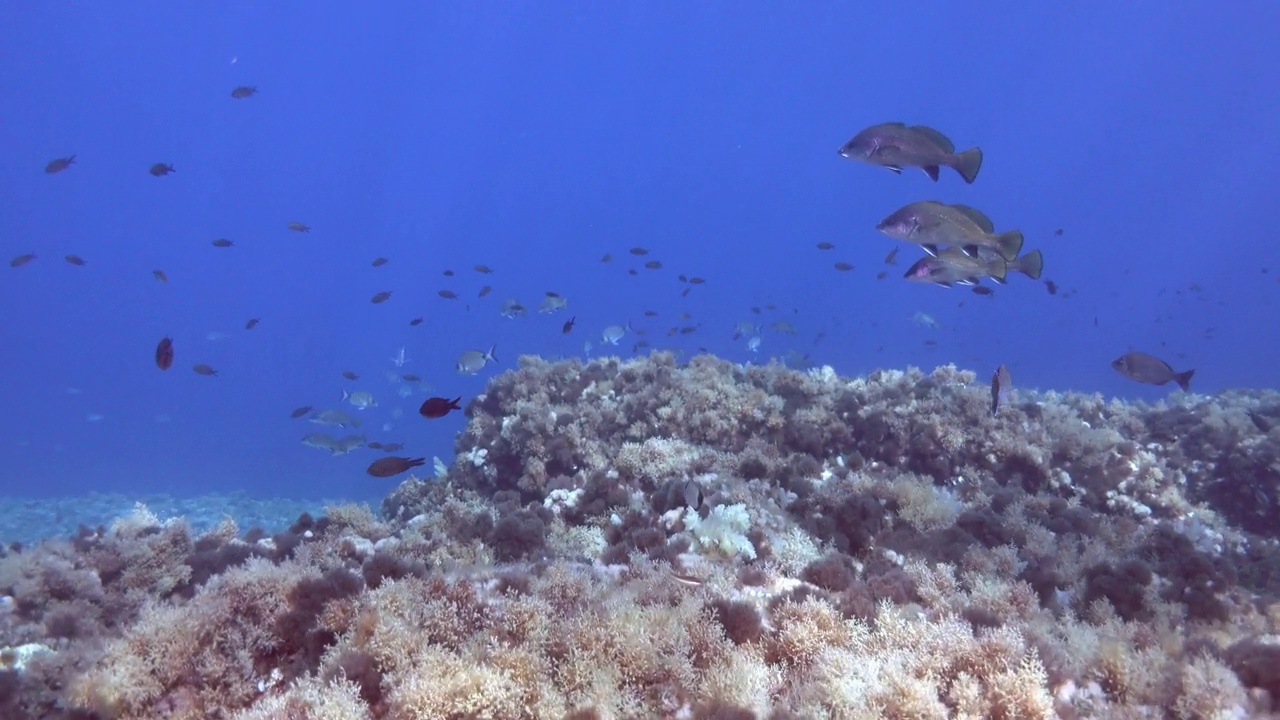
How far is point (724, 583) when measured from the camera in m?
4.33

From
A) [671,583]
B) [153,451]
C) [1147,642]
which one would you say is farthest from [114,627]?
[153,451]

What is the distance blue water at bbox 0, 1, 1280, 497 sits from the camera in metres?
84.8

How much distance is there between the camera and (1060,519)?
243 inches

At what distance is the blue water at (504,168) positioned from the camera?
84.8 m

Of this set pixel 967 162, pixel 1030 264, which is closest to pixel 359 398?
pixel 967 162

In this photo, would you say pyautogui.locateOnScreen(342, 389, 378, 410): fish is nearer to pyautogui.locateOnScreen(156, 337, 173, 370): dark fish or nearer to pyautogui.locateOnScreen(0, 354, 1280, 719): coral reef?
pyautogui.locateOnScreen(0, 354, 1280, 719): coral reef

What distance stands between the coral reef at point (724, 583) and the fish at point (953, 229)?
98.6 inches

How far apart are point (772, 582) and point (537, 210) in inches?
5110

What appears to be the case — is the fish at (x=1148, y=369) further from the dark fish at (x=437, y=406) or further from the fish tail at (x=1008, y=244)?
the dark fish at (x=437, y=406)

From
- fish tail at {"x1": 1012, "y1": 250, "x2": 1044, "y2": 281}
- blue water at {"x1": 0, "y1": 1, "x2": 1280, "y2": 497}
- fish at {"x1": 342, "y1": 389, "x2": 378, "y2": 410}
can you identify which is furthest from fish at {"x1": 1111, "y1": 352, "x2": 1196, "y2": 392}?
blue water at {"x1": 0, "y1": 1, "x2": 1280, "y2": 497}

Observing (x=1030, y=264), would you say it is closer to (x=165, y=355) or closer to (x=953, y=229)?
(x=953, y=229)

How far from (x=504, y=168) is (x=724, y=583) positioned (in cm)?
12709

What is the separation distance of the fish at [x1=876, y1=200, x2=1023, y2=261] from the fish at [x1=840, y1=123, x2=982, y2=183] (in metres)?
0.33

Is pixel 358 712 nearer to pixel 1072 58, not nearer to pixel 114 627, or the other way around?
pixel 114 627
